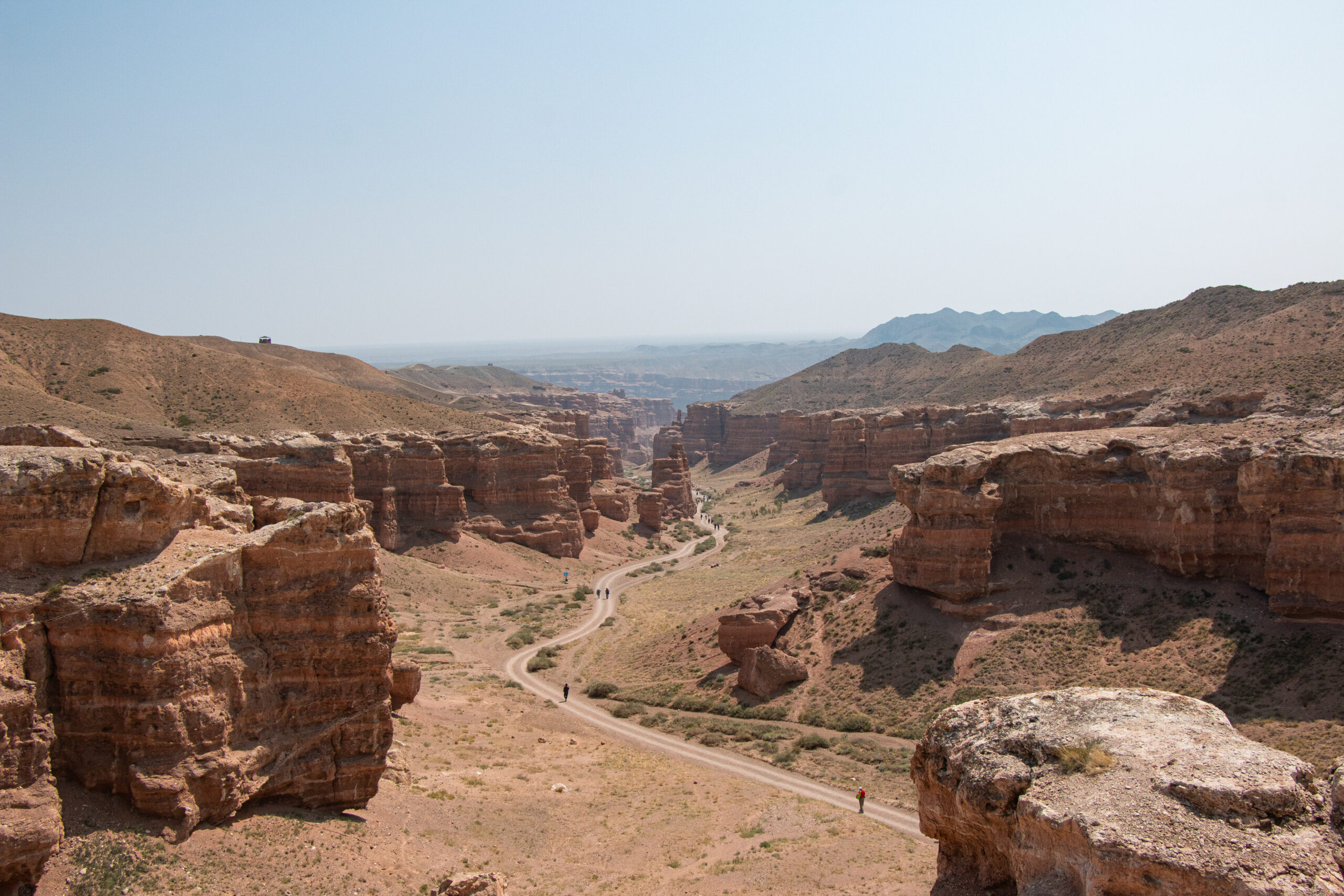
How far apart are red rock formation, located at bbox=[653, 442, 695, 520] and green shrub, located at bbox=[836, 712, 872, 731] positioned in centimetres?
5553

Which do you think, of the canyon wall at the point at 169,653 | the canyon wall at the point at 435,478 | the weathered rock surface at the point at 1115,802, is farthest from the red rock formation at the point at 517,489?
the weathered rock surface at the point at 1115,802

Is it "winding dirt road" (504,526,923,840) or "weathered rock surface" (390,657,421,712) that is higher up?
"weathered rock surface" (390,657,421,712)

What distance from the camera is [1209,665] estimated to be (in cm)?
2888

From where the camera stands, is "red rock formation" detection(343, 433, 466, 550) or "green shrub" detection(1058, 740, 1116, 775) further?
"red rock formation" detection(343, 433, 466, 550)

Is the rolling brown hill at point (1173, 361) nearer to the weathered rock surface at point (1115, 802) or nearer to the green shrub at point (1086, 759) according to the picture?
the weathered rock surface at point (1115, 802)

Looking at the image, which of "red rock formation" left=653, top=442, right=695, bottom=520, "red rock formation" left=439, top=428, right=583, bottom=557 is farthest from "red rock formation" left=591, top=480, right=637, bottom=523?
"red rock formation" left=439, top=428, right=583, bottom=557

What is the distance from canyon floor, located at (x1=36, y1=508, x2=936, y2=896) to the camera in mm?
14586

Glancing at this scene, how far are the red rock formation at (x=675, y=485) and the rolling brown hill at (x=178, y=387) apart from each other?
867 inches

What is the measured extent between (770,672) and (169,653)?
78.8ft

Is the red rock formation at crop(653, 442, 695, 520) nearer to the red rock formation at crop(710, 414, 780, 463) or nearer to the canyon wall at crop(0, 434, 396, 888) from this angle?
the red rock formation at crop(710, 414, 780, 463)

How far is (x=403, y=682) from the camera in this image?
2750 centimetres

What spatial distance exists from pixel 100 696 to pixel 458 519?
46461 mm

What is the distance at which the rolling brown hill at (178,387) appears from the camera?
63438 mm

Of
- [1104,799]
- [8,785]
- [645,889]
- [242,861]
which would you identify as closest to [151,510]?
[8,785]
